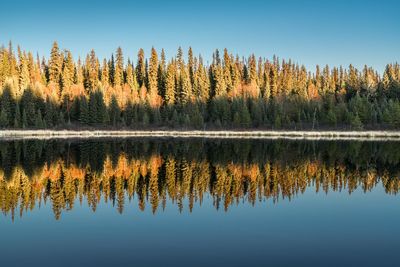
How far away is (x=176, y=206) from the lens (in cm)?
1672

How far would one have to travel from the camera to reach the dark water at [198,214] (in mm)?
11117

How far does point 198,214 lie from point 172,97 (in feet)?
271

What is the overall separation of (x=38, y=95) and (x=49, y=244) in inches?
3021

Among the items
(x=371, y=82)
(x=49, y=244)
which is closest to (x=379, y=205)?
(x=49, y=244)

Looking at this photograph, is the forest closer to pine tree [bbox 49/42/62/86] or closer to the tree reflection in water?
pine tree [bbox 49/42/62/86]

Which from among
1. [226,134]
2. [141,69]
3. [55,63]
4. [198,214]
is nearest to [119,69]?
[141,69]

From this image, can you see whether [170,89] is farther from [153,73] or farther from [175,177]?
[175,177]

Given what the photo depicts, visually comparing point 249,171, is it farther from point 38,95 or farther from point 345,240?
point 38,95

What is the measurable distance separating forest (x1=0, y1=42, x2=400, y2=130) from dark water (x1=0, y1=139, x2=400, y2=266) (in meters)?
54.5

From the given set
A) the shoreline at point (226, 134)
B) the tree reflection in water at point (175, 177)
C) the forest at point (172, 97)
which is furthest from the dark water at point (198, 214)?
the forest at point (172, 97)

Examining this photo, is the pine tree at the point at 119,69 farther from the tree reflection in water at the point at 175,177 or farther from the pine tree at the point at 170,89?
the tree reflection in water at the point at 175,177

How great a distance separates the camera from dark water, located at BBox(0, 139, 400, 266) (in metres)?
11.1

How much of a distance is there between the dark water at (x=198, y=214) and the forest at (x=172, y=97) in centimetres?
5449

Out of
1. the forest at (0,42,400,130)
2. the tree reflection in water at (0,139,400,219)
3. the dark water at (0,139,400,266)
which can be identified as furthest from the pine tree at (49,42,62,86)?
the dark water at (0,139,400,266)
